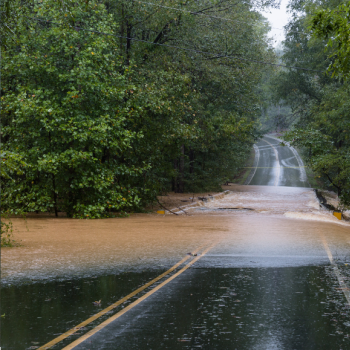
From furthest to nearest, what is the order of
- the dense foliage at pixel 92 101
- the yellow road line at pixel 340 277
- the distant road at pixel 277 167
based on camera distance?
the distant road at pixel 277 167
the dense foliage at pixel 92 101
the yellow road line at pixel 340 277

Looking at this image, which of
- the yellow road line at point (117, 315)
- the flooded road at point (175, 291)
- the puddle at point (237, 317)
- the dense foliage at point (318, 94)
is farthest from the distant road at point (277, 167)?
the puddle at point (237, 317)

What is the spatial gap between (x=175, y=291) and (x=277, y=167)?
65060mm

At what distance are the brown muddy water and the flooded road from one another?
0.05ft

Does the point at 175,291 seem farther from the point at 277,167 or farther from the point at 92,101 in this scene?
the point at 277,167

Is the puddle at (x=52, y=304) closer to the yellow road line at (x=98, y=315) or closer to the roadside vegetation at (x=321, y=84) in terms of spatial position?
the yellow road line at (x=98, y=315)

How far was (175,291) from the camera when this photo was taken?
7.72 m

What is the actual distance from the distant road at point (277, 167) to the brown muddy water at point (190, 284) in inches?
1660

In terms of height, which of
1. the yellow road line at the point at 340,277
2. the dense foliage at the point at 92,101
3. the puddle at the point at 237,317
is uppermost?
the dense foliage at the point at 92,101

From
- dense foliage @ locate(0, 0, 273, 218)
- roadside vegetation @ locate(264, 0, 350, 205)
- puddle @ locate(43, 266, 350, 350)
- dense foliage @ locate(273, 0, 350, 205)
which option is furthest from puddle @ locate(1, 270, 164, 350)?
dense foliage @ locate(0, 0, 273, 218)

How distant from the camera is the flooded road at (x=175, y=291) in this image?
537cm

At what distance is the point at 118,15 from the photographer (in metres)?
24.2

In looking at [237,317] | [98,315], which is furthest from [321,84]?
[98,315]

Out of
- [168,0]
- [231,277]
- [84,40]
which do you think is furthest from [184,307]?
[168,0]

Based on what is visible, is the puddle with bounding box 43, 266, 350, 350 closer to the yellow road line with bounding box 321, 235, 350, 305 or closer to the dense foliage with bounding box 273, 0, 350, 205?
the yellow road line with bounding box 321, 235, 350, 305
